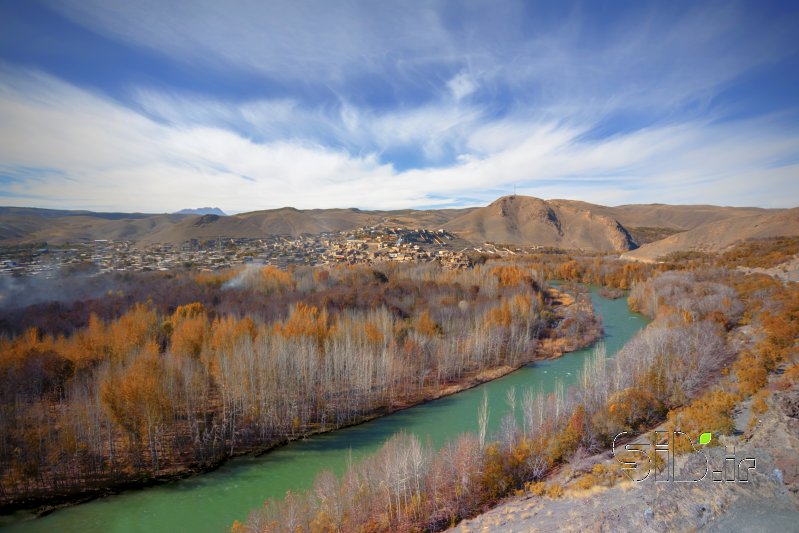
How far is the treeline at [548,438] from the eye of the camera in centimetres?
1116

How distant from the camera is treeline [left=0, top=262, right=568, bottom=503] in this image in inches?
559

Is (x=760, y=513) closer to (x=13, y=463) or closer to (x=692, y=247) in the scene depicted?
(x=13, y=463)

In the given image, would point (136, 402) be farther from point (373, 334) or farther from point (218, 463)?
point (373, 334)

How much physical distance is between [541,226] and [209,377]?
140 metres

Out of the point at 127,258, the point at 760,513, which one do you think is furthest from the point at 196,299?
the point at 760,513

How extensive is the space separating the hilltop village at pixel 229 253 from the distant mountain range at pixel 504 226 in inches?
166

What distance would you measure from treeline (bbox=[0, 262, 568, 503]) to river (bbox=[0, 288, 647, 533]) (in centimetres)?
85

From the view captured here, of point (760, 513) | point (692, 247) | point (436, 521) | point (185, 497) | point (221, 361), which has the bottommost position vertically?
point (185, 497)

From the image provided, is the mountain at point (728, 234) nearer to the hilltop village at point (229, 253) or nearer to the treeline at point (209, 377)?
the hilltop village at point (229, 253)

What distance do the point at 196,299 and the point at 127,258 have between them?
25.4 metres

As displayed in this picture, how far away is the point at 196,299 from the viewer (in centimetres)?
3206

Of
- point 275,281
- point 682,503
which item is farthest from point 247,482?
A: point 275,281

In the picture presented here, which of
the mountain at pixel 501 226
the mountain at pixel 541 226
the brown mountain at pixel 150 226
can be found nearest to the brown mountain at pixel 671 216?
the mountain at pixel 501 226

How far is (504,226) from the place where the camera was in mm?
144625
